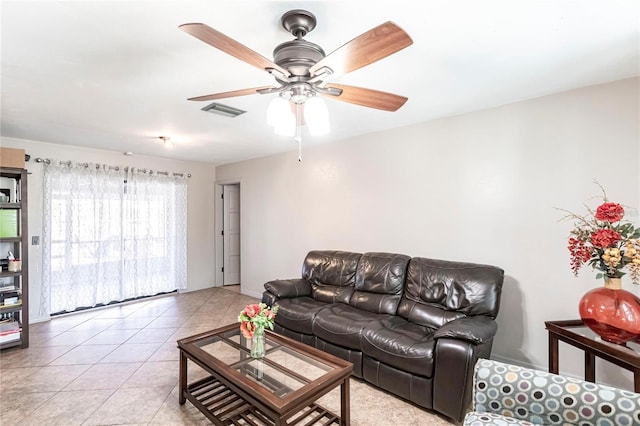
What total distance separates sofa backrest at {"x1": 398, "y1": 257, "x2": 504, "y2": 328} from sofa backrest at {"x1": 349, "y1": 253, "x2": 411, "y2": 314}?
0.09 meters

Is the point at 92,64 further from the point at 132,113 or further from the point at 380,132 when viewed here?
the point at 380,132

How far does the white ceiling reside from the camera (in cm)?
145

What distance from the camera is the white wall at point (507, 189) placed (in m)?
2.31

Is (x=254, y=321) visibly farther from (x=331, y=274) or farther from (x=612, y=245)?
(x=612, y=245)

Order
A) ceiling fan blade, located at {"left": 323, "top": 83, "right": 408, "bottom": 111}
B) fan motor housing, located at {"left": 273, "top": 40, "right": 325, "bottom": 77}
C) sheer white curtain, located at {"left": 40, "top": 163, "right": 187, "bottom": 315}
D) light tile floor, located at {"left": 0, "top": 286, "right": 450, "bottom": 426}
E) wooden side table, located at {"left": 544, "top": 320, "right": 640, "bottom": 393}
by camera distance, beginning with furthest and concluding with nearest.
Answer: sheer white curtain, located at {"left": 40, "top": 163, "right": 187, "bottom": 315} → light tile floor, located at {"left": 0, "top": 286, "right": 450, "bottom": 426} → ceiling fan blade, located at {"left": 323, "top": 83, "right": 408, "bottom": 111} → wooden side table, located at {"left": 544, "top": 320, "right": 640, "bottom": 393} → fan motor housing, located at {"left": 273, "top": 40, "right": 325, "bottom": 77}

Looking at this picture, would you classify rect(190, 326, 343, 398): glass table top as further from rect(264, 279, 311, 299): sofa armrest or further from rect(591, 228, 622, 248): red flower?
rect(591, 228, 622, 248): red flower

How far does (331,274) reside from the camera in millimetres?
3467

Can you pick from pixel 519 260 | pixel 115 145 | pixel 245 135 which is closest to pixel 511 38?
pixel 519 260

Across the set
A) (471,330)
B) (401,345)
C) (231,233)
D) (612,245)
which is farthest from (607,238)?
(231,233)

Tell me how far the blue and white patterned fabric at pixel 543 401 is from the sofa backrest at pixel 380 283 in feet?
4.71

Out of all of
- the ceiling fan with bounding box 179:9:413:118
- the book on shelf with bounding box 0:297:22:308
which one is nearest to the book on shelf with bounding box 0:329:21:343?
the book on shelf with bounding box 0:297:22:308

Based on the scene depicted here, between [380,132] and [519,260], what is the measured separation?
6.58 ft

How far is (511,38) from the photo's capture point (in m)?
1.69

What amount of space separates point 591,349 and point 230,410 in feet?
7.49
